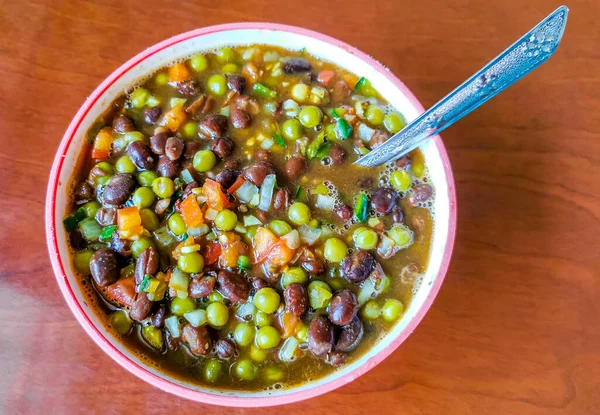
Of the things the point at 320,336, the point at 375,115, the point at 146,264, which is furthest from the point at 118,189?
the point at 375,115

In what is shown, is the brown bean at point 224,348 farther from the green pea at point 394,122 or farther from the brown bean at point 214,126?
the green pea at point 394,122

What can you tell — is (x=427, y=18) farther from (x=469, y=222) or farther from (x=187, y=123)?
(x=187, y=123)

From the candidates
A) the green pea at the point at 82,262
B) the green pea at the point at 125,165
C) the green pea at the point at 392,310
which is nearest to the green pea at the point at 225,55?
the green pea at the point at 125,165

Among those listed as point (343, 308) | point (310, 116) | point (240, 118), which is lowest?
point (343, 308)

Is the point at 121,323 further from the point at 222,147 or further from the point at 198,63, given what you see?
the point at 198,63

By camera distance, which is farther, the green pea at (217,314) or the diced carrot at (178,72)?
the diced carrot at (178,72)

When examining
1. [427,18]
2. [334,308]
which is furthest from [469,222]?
[427,18]

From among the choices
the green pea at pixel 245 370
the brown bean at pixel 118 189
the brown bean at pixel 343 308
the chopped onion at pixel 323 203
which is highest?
the chopped onion at pixel 323 203
